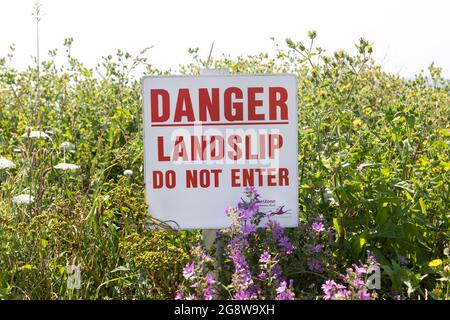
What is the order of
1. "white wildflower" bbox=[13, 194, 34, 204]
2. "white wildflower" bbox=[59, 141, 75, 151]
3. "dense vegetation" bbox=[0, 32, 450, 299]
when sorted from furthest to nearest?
"white wildflower" bbox=[59, 141, 75, 151], "white wildflower" bbox=[13, 194, 34, 204], "dense vegetation" bbox=[0, 32, 450, 299]

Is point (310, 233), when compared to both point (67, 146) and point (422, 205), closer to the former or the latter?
point (422, 205)

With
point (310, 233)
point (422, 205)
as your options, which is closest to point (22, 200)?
point (310, 233)

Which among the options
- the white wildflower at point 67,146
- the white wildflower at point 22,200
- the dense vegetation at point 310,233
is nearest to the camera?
the dense vegetation at point 310,233

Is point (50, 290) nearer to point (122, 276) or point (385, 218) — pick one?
point (122, 276)

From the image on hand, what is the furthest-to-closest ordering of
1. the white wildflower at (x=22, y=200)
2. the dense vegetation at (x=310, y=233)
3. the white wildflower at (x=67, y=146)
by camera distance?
the white wildflower at (x=67, y=146) → the white wildflower at (x=22, y=200) → the dense vegetation at (x=310, y=233)

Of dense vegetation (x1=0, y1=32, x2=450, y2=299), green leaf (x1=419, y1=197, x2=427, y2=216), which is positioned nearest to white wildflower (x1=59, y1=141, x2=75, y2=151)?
dense vegetation (x1=0, y1=32, x2=450, y2=299)

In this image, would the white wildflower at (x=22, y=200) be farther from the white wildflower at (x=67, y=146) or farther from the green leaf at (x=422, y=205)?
the green leaf at (x=422, y=205)

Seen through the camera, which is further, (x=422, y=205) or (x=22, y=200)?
(x=22, y=200)

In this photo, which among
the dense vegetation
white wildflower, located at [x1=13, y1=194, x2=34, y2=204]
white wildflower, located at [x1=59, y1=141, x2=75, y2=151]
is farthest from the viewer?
white wildflower, located at [x1=59, y1=141, x2=75, y2=151]

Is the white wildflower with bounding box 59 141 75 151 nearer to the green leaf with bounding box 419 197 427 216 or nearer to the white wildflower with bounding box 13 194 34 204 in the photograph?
the white wildflower with bounding box 13 194 34 204

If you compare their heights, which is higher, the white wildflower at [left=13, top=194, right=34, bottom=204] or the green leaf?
the white wildflower at [left=13, top=194, right=34, bottom=204]

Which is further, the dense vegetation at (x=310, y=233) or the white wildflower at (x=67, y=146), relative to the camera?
the white wildflower at (x=67, y=146)

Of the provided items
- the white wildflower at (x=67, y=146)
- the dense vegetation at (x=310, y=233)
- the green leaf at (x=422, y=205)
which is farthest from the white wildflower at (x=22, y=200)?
the green leaf at (x=422, y=205)

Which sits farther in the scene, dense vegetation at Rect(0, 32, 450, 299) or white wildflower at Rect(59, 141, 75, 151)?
white wildflower at Rect(59, 141, 75, 151)
